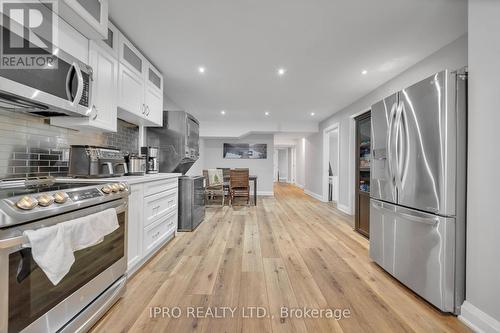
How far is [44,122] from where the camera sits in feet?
5.61

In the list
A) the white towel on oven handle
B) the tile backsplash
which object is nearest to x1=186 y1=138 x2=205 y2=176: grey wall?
the tile backsplash

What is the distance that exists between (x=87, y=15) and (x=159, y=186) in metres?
1.65

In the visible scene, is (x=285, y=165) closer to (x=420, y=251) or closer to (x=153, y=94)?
(x=153, y=94)

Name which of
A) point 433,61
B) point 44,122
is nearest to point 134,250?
point 44,122

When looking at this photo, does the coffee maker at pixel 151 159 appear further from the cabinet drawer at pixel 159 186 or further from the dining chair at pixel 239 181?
the dining chair at pixel 239 181

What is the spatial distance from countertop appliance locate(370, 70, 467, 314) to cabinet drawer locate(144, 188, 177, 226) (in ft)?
7.94

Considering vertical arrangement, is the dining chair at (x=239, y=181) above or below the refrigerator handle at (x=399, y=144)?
below

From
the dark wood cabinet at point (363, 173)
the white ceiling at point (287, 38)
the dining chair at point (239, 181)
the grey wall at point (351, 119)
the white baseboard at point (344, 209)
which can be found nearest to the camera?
the white ceiling at point (287, 38)

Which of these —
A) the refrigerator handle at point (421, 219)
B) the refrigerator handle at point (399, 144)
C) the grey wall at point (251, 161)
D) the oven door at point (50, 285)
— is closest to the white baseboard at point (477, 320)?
the refrigerator handle at point (421, 219)

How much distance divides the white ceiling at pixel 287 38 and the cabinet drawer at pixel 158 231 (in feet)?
6.87

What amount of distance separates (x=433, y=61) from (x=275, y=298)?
10.7 feet

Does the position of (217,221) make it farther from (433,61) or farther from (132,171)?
(433,61)

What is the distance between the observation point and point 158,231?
96.7 inches

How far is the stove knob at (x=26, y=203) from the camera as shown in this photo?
898mm
